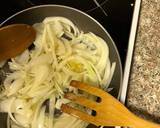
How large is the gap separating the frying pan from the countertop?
7 cm

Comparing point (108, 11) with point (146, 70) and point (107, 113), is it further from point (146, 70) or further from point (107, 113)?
point (107, 113)

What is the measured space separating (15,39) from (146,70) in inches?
14.1

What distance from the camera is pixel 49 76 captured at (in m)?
0.95

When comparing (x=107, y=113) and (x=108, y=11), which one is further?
(x=108, y=11)

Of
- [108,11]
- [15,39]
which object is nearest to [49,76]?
[15,39]

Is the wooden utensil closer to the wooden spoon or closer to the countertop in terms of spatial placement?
the countertop

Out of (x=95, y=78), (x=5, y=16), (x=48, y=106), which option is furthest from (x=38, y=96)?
(x=5, y=16)

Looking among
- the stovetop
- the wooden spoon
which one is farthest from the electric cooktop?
the wooden spoon

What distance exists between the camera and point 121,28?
3.26ft

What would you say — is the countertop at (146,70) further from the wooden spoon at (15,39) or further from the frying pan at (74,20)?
the wooden spoon at (15,39)

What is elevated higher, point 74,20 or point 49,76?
point 74,20

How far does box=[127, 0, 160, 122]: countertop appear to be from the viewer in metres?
0.84

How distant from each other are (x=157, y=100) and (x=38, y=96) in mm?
308

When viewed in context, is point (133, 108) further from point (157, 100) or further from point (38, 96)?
point (38, 96)
